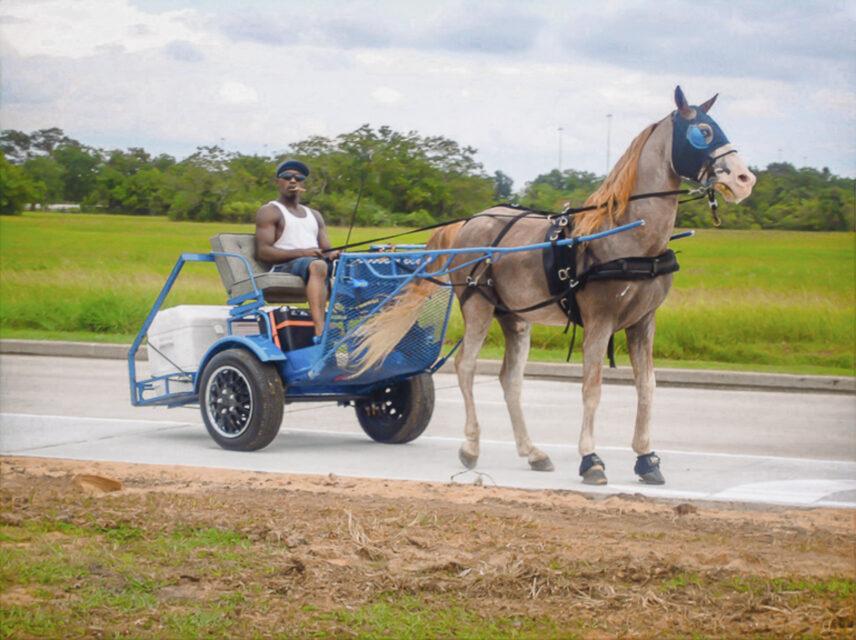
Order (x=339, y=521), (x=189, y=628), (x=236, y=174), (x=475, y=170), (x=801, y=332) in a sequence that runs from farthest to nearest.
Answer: (x=801, y=332)
(x=236, y=174)
(x=475, y=170)
(x=339, y=521)
(x=189, y=628)

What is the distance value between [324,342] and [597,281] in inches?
87.2

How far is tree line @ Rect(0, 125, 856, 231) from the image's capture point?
668cm

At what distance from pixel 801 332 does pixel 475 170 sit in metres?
9.31

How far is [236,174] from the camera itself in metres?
8.82

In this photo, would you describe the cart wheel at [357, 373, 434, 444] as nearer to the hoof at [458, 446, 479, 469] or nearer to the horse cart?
the horse cart

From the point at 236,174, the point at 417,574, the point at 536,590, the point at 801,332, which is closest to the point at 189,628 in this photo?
the point at 417,574

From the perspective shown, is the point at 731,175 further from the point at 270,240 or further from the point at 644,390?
the point at 270,240

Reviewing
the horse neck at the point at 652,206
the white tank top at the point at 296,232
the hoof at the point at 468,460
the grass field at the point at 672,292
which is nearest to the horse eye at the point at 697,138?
the horse neck at the point at 652,206

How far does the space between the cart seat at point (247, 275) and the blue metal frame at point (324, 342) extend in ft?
0.27

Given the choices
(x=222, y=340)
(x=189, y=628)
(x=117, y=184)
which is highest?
(x=117, y=184)

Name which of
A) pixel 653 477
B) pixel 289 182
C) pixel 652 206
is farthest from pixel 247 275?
pixel 653 477

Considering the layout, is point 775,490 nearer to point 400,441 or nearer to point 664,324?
point 400,441

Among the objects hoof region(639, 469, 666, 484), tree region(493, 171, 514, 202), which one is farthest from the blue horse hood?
hoof region(639, 469, 666, 484)

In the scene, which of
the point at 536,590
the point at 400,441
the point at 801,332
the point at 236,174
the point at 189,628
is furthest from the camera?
the point at 801,332
